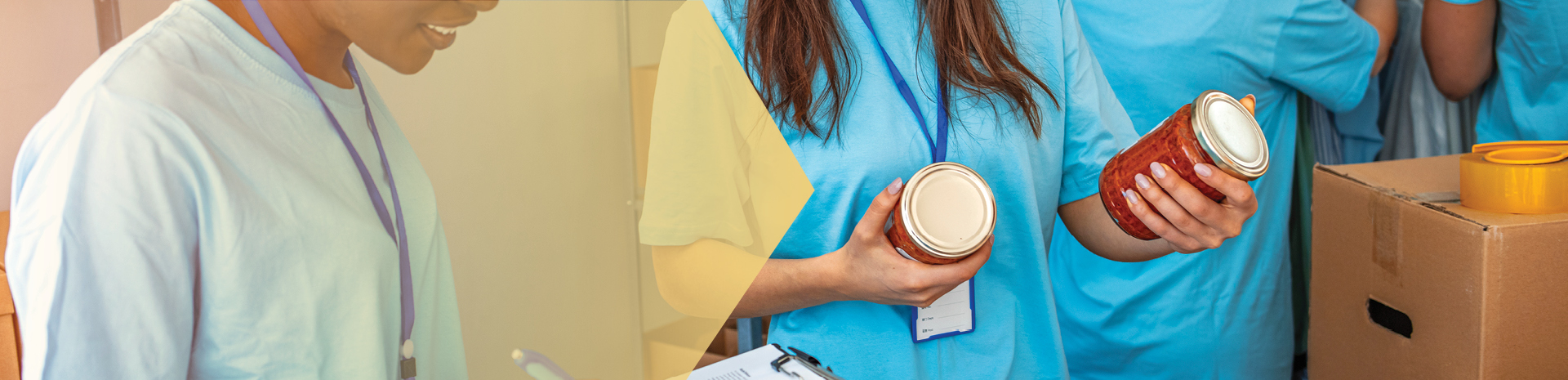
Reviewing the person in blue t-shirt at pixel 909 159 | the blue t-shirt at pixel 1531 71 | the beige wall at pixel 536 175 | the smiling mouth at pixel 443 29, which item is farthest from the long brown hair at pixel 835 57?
the blue t-shirt at pixel 1531 71

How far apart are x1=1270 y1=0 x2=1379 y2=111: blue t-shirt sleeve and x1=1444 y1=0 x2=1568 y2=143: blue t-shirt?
164mm

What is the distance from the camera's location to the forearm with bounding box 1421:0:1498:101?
1.46 metres

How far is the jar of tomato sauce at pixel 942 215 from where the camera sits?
62 cm

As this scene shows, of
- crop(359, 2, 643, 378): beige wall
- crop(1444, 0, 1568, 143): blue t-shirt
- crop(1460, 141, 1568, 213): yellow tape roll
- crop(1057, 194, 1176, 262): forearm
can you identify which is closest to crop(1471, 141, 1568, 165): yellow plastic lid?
crop(1460, 141, 1568, 213): yellow tape roll

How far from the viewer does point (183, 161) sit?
30cm

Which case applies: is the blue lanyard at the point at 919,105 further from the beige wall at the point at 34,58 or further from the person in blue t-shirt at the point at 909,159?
the beige wall at the point at 34,58

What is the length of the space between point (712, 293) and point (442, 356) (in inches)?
11.1

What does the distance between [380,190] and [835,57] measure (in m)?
0.48

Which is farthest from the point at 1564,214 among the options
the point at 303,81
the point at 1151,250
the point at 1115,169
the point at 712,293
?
the point at 303,81

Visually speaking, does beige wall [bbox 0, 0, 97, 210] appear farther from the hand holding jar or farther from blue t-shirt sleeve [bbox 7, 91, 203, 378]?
the hand holding jar

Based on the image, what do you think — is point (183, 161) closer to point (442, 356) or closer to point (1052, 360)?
point (442, 356)

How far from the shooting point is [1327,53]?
1.47 metres

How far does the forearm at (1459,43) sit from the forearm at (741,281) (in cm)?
141

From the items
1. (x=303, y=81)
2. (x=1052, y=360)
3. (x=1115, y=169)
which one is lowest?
(x=1052, y=360)
